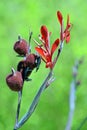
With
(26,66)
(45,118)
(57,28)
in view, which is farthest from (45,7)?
(26,66)

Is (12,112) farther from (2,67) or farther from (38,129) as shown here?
(2,67)

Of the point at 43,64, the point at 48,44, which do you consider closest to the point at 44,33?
the point at 48,44

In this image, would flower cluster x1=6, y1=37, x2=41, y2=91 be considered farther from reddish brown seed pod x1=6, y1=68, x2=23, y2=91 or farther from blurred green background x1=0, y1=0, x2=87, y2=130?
blurred green background x1=0, y1=0, x2=87, y2=130

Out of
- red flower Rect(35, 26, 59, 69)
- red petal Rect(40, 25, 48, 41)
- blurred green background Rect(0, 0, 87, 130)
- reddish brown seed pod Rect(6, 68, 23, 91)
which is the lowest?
blurred green background Rect(0, 0, 87, 130)

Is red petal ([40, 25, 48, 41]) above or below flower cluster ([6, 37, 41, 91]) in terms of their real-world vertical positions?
above

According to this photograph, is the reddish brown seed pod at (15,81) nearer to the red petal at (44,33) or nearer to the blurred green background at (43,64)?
the red petal at (44,33)

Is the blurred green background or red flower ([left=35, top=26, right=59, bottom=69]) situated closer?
red flower ([left=35, top=26, right=59, bottom=69])

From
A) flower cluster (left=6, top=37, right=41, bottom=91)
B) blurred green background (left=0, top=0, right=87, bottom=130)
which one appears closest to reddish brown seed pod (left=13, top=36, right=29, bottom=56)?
flower cluster (left=6, top=37, right=41, bottom=91)

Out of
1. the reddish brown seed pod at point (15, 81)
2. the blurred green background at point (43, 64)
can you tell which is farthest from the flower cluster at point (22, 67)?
the blurred green background at point (43, 64)
